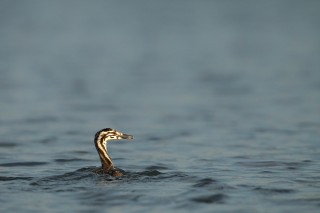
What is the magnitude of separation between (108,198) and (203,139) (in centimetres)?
950

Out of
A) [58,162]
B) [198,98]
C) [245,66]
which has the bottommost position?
[58,162]

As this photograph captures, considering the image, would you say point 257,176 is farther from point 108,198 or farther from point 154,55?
point 154,55

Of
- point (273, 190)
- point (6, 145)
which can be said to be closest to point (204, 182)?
point (273, 190)

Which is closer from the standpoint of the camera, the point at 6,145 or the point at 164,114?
the point at 6,145

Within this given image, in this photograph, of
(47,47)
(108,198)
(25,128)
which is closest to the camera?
(108,198)

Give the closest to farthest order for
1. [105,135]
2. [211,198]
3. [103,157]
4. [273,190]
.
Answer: [211,198] → [273,190] → [103,157] → [105,135]

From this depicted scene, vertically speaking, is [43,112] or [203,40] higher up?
[203,40]

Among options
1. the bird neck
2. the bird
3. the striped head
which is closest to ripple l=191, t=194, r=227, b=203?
the bird

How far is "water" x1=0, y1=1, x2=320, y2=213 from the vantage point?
60.5 feet

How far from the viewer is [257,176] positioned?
20656mm

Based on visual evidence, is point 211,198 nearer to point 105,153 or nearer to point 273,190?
point 273,190

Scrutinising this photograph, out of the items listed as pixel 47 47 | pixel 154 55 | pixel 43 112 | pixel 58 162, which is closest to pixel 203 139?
pixel 58 162

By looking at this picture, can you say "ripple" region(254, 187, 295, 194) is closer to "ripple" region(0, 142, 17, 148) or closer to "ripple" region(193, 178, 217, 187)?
"ripple" region(193, 178, 217, 187)

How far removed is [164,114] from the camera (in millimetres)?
32031
